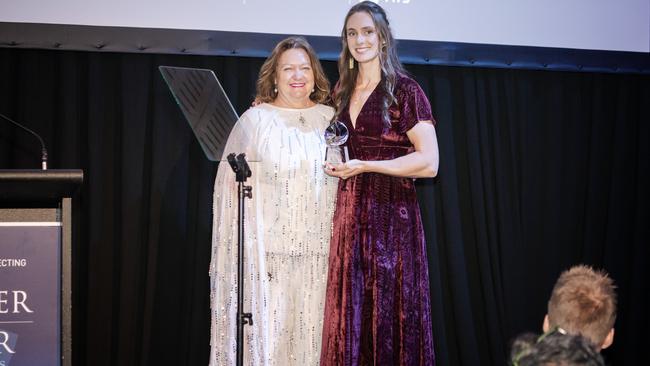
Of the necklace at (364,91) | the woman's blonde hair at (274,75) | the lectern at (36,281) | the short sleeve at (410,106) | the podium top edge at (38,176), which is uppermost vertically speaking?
the woman's blonde hair at (274,75)

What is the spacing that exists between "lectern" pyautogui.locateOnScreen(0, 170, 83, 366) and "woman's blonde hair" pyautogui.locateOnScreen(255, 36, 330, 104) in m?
1.23

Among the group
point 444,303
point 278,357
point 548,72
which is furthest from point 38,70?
point 548,72

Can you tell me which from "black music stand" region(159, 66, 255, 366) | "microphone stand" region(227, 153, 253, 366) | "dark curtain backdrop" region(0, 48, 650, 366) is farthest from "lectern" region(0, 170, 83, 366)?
"dark curtain backdrop" region(0, 48, 650, 366)

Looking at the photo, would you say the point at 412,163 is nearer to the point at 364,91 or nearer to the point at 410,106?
the point at 410,106

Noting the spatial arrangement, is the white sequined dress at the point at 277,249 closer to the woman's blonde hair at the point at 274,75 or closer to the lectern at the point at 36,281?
the woman's blonde hair at the point at 274,75

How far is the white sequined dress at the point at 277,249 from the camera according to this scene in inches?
125

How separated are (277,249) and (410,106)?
78 cm

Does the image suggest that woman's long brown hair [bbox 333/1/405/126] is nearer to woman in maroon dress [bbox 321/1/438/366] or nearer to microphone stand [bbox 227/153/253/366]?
woman in maroon dress [bbox 321/1/438/366]

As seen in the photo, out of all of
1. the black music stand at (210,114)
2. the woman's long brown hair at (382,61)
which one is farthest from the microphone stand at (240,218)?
the woman's long brown hair at (382,61)

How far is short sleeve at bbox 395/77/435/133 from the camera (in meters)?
3.06

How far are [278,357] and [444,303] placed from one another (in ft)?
3.77

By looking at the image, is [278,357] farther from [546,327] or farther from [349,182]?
[546,327]

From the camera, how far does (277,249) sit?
10.5 feet

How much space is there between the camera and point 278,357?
127 inches
